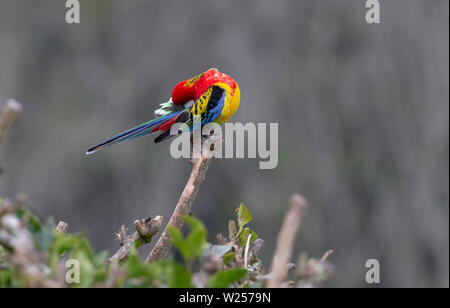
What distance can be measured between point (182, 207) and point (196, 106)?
5.49 feet

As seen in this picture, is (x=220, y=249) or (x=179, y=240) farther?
(x=220, y=249)

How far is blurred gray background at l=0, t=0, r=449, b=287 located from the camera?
30.0 ft

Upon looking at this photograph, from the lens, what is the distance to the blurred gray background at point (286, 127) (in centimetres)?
915

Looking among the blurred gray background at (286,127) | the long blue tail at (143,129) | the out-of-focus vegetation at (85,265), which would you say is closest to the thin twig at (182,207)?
the out-of-focus vegetation at (85,265)

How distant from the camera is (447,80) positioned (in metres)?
8.91

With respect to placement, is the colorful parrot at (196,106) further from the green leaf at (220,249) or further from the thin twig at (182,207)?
the green leaf at (220,249)

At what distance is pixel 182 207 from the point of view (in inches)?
73.2

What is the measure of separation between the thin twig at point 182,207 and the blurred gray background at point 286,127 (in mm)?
7012

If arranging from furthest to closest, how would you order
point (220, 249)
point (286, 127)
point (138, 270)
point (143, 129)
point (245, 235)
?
point (286, 127) < point (143, 129) < point (245, 235) < point (220, 249) < point (138, 270)

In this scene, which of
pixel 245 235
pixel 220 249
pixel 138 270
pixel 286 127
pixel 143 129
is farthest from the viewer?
pixel 286 127

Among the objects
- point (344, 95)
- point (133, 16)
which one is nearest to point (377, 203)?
point (344, 95)

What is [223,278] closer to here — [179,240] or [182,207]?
[179,240]

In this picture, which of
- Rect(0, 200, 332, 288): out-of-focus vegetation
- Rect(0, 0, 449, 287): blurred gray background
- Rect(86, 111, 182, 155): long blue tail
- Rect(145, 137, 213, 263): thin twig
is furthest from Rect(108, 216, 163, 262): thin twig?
Rect(0, 0, 449, 287): blurred gray background

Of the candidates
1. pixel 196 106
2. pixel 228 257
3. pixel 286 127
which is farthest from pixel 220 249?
pixel 286 127
